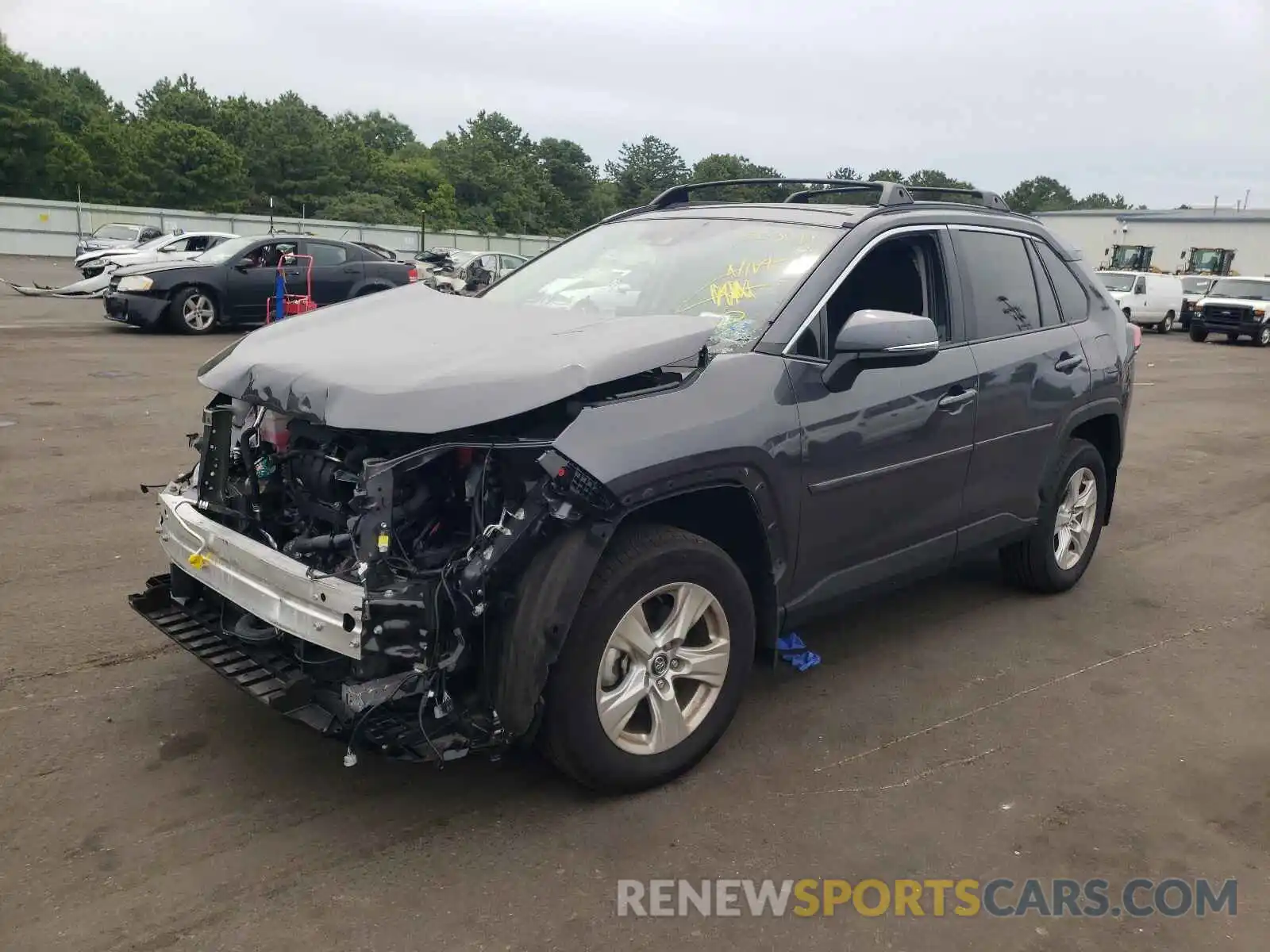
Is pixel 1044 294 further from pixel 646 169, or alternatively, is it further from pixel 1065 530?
pixel 646 169

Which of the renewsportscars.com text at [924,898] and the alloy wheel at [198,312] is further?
the alloy wheel at [198,312]

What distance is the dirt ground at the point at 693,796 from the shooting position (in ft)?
9.12

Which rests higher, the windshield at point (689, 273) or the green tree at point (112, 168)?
the green tree at point (112, 168)

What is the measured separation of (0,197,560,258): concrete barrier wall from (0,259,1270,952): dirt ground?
3651 centimetres

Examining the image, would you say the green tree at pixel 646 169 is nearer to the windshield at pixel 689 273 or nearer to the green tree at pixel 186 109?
the green tree at pixel 186 109

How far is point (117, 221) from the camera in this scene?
4509cm

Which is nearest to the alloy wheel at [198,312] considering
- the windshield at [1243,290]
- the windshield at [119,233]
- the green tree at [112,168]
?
the windshield at [119,233]

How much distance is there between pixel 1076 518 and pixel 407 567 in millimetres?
3991

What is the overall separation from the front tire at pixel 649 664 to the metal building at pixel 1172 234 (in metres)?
63.4

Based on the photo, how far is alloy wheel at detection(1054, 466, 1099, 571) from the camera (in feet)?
17.6

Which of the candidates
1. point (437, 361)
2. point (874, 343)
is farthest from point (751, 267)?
point (437, 361)

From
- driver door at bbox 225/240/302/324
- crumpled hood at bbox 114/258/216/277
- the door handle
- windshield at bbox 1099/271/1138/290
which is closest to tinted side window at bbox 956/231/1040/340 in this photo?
the door handle

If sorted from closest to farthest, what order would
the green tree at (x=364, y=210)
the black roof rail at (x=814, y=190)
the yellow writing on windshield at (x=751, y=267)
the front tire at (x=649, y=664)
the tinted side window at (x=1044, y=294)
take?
the front tire at (x=649, y=664) → the yellow writing on windshield at (x=751, y=267) → the black roof rail at (x=814, y=190) → the tinted side window at (x=1044, y=294) → the green tree at (x=364, y=210)

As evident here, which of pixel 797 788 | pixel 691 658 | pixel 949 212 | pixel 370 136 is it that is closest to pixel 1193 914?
pixel 797 788
